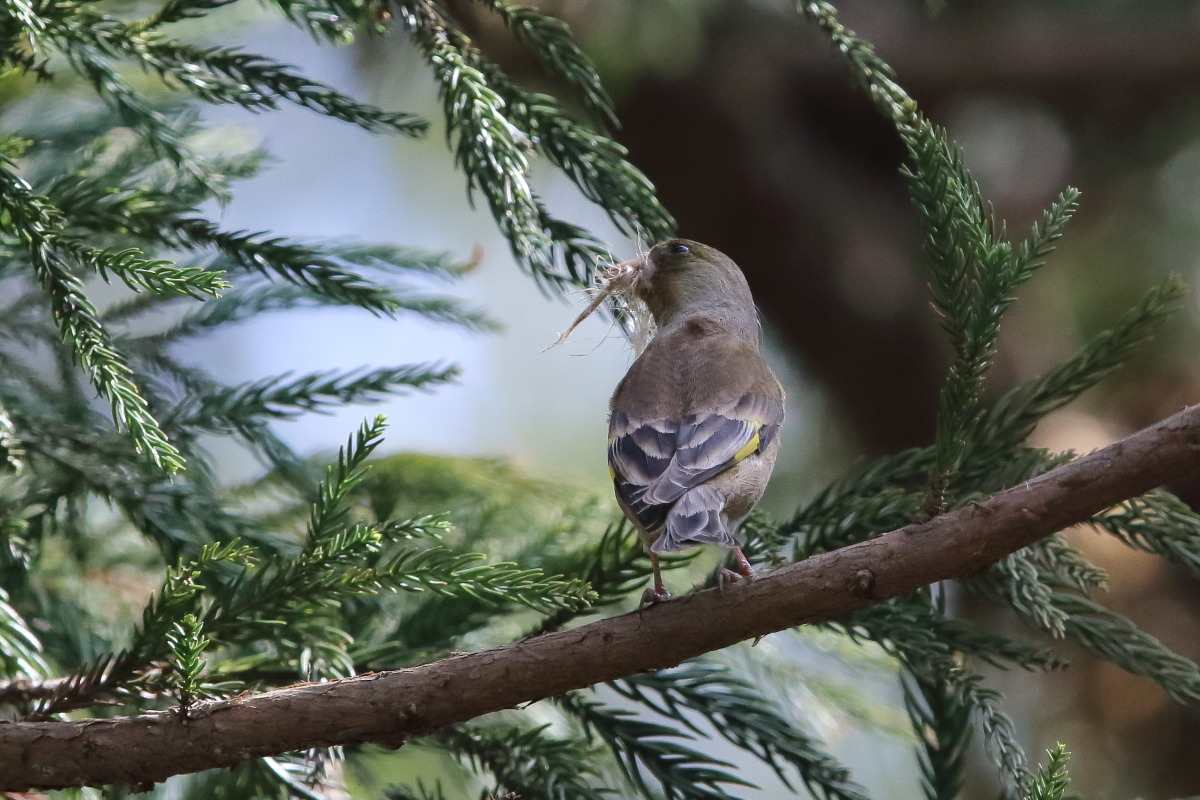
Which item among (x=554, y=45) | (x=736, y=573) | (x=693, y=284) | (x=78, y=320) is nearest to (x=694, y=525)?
(x=736, y=573)

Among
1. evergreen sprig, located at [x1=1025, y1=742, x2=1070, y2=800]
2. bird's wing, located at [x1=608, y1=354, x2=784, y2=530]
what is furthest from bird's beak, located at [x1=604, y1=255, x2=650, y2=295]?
evergreen sprig, located at [x1=1025, y1=742, x2=1070, y2=800]

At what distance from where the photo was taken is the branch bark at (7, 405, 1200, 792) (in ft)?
6.03

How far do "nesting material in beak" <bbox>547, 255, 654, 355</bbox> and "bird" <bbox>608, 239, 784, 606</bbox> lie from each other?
3cm

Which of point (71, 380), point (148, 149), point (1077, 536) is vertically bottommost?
point (71, 380)

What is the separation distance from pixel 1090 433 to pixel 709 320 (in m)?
2.11

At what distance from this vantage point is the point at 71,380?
10.6 feet

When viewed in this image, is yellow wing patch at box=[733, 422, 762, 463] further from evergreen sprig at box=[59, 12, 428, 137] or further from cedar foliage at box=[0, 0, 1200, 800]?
evergreen sprig at box=[59, 12, 428, 137]

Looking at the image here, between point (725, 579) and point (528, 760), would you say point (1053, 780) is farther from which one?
point (528, 760)

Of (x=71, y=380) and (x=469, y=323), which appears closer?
(x=71, y=380)

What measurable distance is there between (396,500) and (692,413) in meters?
0.95

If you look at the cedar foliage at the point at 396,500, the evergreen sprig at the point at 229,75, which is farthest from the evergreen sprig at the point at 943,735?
the evergreen sprig at the point at 229,75

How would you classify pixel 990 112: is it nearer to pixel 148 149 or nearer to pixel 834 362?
pixel 834 362

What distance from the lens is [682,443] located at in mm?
3293

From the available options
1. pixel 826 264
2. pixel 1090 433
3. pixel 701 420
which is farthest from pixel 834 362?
pixel 701 420
